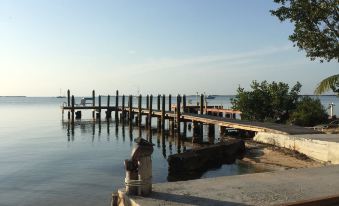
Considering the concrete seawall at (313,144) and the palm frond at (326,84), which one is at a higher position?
the palm frond at (326,84)

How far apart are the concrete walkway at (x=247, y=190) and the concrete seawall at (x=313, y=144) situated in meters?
6.21

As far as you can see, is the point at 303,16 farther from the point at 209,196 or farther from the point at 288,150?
the point at 209,196

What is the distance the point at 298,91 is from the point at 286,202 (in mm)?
27979

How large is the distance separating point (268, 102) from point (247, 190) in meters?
25.7

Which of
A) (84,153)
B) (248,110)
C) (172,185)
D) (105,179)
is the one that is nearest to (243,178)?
(172,185)

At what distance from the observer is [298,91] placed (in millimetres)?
33656

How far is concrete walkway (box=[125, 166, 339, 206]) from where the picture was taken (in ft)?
24.0

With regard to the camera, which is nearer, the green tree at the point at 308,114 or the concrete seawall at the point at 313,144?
the concrete seawall at the point at 313,144

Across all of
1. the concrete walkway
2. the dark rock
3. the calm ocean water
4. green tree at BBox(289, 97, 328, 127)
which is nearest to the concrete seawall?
the dark rock

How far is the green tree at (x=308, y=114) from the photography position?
30.5 metres

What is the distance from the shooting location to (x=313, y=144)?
56.5ft

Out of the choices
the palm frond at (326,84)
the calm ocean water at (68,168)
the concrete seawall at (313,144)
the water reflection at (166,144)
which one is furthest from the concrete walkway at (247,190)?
the palm frond at (326,84)

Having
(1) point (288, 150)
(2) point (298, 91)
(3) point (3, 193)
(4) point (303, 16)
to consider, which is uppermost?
(4) point (303, 16)

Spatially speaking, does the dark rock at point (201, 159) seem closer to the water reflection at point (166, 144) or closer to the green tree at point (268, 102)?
the water reflection at point (166, 144)
